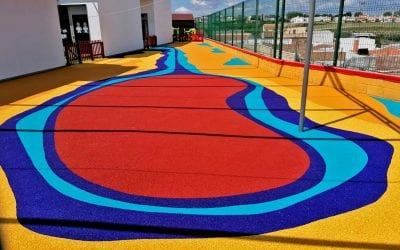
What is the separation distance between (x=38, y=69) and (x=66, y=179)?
11.7m

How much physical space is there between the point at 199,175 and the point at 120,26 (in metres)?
20.4

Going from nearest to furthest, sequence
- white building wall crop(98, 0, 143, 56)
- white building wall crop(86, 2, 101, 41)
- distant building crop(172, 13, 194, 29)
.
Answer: white building wall crop(86, 2, 101, 41) → white building wall crop(98, 0, 143, 56) → distant building crop(172, 13, 194, 29)

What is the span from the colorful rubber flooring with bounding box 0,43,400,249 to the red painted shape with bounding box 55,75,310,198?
2 cm

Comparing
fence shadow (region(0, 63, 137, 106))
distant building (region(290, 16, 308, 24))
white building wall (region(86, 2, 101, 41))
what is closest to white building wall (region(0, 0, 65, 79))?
fence shadow (region(0, 63, 137, 106))

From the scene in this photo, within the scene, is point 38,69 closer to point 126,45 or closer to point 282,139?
point 126,45

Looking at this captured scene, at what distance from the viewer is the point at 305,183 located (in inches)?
163

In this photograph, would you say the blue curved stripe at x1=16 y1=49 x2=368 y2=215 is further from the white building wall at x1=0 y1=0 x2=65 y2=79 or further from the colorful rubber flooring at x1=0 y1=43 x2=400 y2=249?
the white building wall at x1=0 y1=0 x2=65 y2=79

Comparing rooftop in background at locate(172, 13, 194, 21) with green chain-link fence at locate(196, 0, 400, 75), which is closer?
green chain-link fence at locate(196, 0, 400, 75)

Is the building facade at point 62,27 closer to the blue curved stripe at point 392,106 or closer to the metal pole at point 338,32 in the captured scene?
the metal pole at point 338,32

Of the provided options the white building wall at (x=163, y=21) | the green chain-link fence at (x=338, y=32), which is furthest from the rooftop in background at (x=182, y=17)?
the green chain-link fence at (x=338, y=32)

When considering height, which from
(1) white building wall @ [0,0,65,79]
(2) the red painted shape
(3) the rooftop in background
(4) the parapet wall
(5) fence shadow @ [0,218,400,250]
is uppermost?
(3) the rooftop in background

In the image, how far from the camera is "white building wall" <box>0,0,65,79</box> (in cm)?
1228

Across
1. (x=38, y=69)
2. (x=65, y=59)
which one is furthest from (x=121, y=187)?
(x=65, y=59)

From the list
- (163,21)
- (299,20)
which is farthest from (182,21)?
(299,20)
